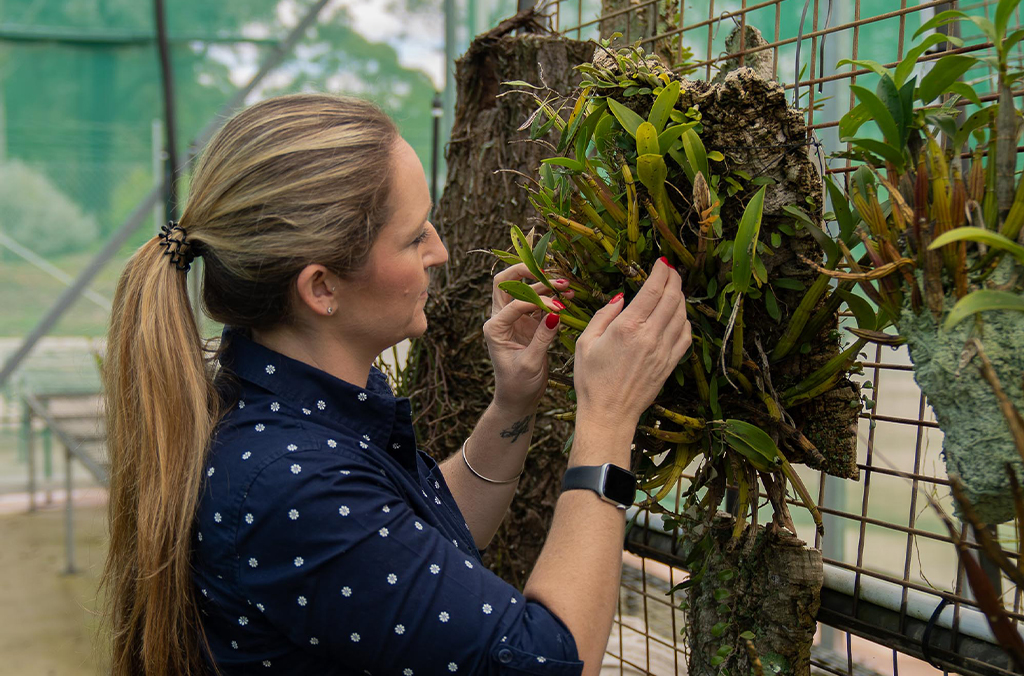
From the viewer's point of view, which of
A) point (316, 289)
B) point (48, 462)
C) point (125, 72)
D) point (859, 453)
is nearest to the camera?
point (316, 289)

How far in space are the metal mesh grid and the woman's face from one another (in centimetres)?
45

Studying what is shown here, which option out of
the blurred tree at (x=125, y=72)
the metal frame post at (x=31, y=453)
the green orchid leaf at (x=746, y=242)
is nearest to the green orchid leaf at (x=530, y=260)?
the green orchid leaf at (x=746, y=242)

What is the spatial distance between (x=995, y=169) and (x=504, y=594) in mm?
600

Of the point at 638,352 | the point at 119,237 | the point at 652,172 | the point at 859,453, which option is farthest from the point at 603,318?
the point at 119,237

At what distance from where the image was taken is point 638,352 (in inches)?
34.5

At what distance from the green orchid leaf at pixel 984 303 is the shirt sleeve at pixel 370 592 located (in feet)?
1.53

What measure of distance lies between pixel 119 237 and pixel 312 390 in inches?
159

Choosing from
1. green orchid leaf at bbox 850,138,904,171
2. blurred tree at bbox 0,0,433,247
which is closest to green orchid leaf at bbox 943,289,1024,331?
green orchid leaf at bbox 850,138,904,171

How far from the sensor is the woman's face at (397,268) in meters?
0.96

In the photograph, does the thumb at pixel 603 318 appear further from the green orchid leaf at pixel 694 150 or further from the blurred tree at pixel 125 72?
the blurred tree at pixel 125 72

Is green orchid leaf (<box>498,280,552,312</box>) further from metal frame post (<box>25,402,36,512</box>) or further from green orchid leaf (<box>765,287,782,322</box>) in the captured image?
metal frame post (<box>25,402,36,512</box>)

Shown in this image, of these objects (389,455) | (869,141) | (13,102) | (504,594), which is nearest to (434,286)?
(389,455)

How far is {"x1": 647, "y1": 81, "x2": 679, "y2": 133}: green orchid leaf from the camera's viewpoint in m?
0.84

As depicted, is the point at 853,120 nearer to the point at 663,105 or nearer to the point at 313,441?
the point at 663,105
